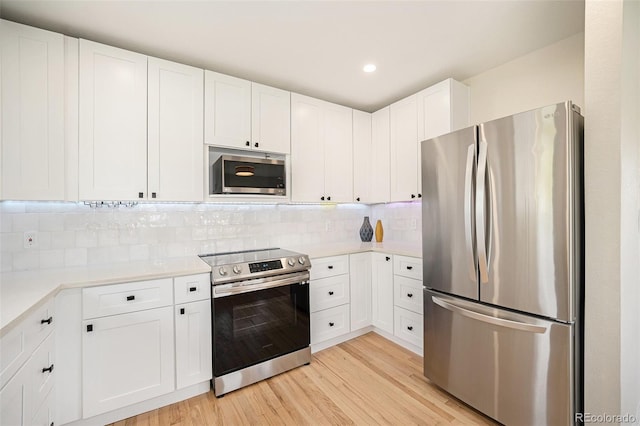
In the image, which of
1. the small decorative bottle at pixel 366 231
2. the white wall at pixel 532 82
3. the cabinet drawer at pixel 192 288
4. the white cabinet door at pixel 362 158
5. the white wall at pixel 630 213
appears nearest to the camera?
the white wall at pixel 630 213

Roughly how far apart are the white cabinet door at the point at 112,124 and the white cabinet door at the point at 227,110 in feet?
1.50

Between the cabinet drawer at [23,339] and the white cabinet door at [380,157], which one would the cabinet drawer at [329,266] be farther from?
the cabinet drawer at [23,339]

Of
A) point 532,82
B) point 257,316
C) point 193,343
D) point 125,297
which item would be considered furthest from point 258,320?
point 532,82

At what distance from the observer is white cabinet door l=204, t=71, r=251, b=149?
2.37 meters

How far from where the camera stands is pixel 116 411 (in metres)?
1.78

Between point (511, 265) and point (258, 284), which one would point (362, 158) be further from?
point (511, 265)

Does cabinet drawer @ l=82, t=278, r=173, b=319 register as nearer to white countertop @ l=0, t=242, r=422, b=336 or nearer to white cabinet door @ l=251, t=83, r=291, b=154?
white countertop @ l=0, t=242, r=422, b=336

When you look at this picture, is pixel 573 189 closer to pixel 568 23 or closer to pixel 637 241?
pixel 637 241

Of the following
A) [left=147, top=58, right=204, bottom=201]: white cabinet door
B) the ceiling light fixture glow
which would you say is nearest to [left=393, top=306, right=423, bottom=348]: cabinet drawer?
[left=147, top=58, right=204, bottom=201]: white cabinet door

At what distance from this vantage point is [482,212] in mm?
1715

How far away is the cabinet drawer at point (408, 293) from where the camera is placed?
249 centimetres

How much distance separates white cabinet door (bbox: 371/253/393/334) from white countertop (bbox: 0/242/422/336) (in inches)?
15.5

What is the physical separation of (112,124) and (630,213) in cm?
319

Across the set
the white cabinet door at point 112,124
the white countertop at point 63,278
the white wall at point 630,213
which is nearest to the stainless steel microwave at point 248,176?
the white cabinet door at point 112,124
